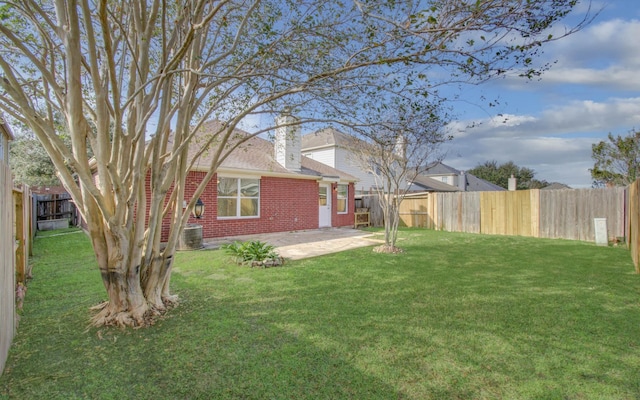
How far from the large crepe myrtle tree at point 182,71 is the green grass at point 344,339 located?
27.3 inches

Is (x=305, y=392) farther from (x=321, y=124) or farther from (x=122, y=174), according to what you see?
(x=321, y=124)

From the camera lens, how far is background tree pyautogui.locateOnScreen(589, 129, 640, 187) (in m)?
11.8

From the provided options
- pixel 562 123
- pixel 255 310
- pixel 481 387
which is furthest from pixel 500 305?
pixel 562 123

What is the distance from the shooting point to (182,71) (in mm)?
3061

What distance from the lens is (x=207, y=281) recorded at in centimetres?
558

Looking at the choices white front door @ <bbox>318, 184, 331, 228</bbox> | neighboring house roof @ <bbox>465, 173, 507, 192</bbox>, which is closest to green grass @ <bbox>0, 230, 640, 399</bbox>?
white front door @ <bbox>318, 184, 331, 228</bbox>

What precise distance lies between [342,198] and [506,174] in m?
43.5

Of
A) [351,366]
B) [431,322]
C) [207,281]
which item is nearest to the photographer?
[351,366]

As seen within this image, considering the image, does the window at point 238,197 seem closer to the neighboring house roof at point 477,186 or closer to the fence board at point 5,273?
the fence board at point 5,273

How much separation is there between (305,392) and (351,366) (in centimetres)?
53

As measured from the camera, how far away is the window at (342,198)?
15.6m

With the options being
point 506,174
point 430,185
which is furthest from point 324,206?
point 506,174

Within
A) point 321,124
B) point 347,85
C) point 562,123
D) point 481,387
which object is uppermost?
point 562,123

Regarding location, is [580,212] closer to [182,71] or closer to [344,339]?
[344,339]
